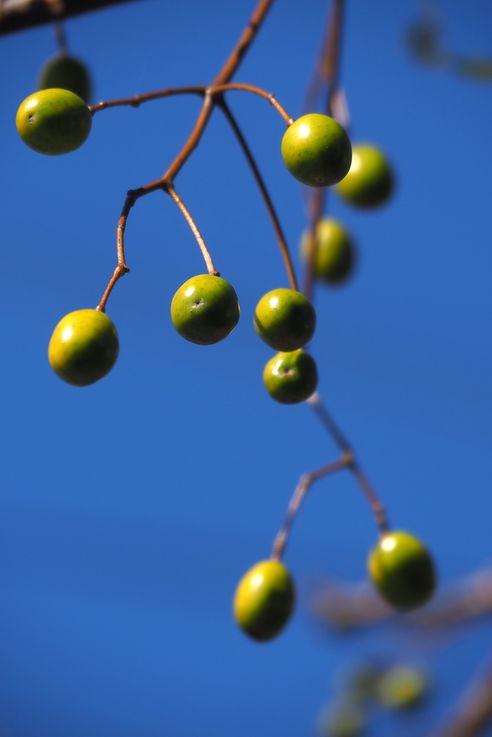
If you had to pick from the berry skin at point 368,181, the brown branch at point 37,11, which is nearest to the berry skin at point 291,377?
the brown branch at point 37,11

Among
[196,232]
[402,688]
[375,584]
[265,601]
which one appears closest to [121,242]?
[196,232]

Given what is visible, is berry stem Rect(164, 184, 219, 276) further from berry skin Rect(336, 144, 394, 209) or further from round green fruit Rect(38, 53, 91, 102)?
berry skin Rect(336, 144, 394, 209)

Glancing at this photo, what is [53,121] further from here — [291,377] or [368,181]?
[368,181]

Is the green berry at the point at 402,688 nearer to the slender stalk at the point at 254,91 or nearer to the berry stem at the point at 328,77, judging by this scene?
the berry stem at the point at 328,77

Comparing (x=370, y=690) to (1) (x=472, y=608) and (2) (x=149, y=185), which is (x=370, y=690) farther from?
(2) (x=149, y=185)

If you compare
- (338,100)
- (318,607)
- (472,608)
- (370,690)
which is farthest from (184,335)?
(318,607)

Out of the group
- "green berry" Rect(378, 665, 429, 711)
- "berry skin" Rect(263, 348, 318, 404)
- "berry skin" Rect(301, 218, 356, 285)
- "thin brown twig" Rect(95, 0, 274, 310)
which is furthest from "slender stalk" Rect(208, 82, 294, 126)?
"green berry" Rect(378, 665, 429, 711)
